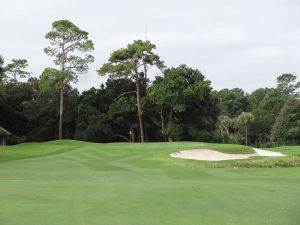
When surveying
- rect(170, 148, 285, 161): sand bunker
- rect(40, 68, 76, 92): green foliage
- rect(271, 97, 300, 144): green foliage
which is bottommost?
rect(170, 148, 285, 161): sand bunker

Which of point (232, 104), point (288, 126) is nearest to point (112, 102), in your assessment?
point (288, 126)

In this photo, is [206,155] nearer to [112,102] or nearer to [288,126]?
[112,102]

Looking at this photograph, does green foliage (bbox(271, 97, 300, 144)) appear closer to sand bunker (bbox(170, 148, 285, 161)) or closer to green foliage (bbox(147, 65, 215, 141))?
green foliage (bbox(147, 65, 215, 141))

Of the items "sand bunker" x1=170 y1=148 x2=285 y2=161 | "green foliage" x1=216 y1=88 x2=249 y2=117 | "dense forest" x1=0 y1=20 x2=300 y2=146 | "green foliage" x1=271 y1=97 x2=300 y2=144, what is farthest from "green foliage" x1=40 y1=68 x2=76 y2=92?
"green foliage" x1=216 y1=88 x2=249 y2=117

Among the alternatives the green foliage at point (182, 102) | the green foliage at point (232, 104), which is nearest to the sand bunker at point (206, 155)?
the green foliage at point (182, 102)

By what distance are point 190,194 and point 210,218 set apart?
290 cm

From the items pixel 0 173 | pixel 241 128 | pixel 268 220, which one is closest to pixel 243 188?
pixel 268 220

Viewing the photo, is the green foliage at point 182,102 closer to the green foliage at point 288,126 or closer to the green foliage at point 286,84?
the green foliage at point 288,126

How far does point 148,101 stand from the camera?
59344 mm

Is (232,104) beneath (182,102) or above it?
above

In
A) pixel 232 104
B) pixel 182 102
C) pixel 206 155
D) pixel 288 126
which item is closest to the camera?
pixel 206 155

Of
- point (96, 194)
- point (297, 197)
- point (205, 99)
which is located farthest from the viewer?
point (205, 99)

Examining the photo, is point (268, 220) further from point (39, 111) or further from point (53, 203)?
point (39, 111)

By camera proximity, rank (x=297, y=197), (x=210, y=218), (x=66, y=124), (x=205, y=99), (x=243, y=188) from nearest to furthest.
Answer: (x=210, y=218), (x=297, y=197), (x=243, y=188), (x=205, y=99), (x=66, y=124)
